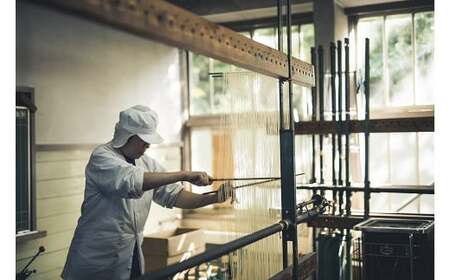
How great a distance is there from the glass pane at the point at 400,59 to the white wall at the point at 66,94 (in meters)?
2.65

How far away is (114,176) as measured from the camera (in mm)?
2301

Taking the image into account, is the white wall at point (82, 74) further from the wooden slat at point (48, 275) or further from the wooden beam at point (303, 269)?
the wooden beam at point (303, 269)

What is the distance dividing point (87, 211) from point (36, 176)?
197 cm

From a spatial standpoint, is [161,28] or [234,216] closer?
[161,28]

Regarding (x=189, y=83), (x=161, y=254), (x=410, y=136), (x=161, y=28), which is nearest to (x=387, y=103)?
(x=410, y=136)

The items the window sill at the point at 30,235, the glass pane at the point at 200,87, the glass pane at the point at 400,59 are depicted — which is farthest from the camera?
the glass pane at the point at 200,87

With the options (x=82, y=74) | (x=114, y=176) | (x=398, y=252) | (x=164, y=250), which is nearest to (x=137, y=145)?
(x=114, y=176)

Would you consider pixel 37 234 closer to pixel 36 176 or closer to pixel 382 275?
pixel 36 176

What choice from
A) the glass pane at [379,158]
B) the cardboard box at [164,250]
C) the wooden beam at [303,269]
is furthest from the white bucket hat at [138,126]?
the glass pane at [379,158]

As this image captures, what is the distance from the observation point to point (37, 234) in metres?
4.19

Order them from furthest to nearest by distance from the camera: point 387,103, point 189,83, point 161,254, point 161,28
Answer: point 189,83
point 387,103
point 161,254
point 161,28

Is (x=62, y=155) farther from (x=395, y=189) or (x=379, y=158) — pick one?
(x=379, y=158)

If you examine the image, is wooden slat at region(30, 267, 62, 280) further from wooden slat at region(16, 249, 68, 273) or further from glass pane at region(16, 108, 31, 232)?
glass pane at region(16, 108, 31, 232)

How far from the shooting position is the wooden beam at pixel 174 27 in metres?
1.23
